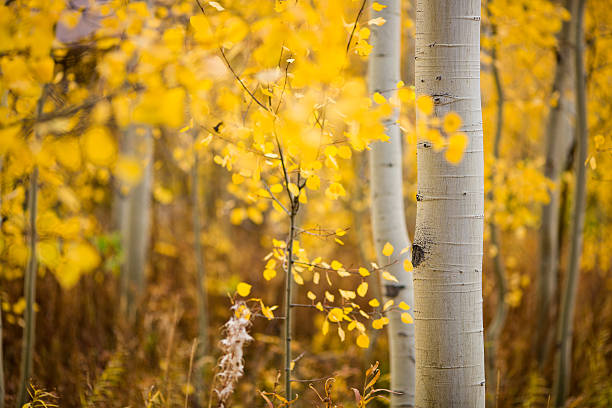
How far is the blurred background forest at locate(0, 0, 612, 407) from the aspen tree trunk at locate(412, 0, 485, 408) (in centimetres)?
16

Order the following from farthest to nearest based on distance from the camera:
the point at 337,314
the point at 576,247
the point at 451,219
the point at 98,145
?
the point at 576,247
the point at 337,314
the point at 451,219
the point at 98,145

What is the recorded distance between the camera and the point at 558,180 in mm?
3352

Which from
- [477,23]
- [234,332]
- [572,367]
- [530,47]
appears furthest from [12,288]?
[530,47]

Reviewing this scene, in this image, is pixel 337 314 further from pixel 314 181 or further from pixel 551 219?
pixel 551 219

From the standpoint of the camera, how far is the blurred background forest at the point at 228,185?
987mm

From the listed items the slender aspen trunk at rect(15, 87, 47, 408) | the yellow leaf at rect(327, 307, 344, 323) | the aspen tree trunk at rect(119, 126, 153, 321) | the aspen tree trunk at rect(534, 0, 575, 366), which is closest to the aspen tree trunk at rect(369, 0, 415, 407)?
the yellow leaf at rect(327, 307, 344, 323)

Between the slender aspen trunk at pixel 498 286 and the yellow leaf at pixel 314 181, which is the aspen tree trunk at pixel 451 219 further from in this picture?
the slender aspen trunk at pixel 498 286

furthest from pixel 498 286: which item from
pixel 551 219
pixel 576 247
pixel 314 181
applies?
pixel 314 181

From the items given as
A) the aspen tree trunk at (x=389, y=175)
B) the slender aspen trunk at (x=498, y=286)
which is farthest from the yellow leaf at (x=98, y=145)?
the slender aspen trunk at (x=498, y=286)

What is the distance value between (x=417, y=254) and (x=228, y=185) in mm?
1852

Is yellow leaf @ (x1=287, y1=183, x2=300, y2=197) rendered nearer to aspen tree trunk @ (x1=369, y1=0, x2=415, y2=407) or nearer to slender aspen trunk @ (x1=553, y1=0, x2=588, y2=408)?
aspen tree trunk @ (x1=369, y1=0, x2=415, y2=407)

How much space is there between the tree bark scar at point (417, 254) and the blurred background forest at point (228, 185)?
20cm

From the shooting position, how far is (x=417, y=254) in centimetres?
138

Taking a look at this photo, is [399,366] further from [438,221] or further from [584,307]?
[584,307]
